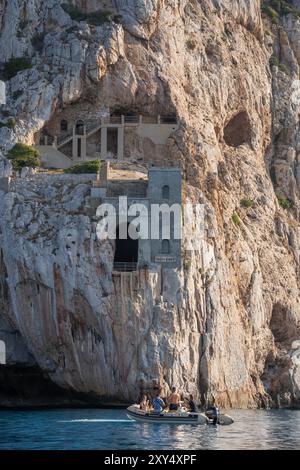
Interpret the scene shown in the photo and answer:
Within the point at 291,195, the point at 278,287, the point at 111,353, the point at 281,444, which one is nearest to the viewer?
the point at 281,444

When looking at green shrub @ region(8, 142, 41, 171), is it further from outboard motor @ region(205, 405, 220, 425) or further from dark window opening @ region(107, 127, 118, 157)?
outboard motor @ region(205, 405, 220, 425)

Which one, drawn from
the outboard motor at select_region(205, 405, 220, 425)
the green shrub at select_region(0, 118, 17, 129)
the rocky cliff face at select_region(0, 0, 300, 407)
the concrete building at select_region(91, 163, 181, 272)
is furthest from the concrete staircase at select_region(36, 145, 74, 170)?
the outboard motor at select_region(205, 405, 220, 425)

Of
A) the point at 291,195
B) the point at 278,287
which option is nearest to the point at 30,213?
the point at 278,287

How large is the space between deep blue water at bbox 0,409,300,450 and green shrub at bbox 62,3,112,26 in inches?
1050

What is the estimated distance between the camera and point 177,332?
73688 mm

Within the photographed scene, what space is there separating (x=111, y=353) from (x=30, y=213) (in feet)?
30.7

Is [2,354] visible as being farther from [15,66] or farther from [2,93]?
[15,66]

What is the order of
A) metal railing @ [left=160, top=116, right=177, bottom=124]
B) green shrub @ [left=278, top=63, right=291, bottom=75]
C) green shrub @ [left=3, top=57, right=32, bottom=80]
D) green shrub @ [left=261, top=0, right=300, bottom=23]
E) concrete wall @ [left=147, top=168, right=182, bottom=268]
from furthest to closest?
1. green shrub @ [left=261, top=0, right=300, bottom=23]
2. green shrub @ [left=278, top=63, right=291, bottom=75]
3. metal railing @ [left=160, top=116, right=177, bottom=124]
4. green shrub @ [left=3, top=57, right=32, bottom=80]
5. concrete wall @ [left=147, top=168, right=182, bottom=268]

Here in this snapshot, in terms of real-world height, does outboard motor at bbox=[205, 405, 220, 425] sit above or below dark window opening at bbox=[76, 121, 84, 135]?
below

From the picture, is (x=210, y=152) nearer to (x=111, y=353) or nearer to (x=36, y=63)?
(x=36, y=63)

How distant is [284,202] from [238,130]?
6.45 metres

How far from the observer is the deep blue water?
5372 cm

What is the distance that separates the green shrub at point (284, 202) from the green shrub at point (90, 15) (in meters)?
19.7

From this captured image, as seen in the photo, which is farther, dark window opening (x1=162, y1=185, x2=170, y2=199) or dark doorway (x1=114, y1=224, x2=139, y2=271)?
dark doorway (x1=114, y1=224, x2=139, y2=271)
